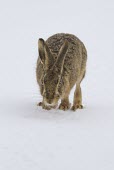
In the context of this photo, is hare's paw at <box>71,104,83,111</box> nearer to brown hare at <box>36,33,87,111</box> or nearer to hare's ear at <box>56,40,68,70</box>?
brown hare at <box>36,33,87,111</box>

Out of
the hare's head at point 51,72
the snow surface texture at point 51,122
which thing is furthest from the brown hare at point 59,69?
the snow surface texture at point 51,122

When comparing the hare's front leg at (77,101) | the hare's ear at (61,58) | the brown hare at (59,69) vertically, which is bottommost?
the hare's front leg at (77,101)

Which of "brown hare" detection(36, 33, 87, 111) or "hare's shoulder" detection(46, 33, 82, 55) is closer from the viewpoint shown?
"brown hare" detection(36, 33, 87, 111)

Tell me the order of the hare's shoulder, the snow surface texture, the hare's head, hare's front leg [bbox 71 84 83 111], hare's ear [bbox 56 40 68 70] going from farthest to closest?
hare's front leg [bbox 71 84 83 111], the hare's shoulder, hare's ear [bbox 56 40 68 70], the hare's head, the snow surface texture

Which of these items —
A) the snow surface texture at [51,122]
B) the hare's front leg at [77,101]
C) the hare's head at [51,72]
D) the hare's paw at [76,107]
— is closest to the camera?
the snow surface texture at [51,122]

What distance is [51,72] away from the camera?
9094 millimetres

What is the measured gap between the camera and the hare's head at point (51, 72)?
8.91 meters

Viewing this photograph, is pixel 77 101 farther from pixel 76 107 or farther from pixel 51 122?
pixel 51 122

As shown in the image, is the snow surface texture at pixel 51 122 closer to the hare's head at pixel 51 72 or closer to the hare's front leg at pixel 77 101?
the hare's front leg at pixel 77 101

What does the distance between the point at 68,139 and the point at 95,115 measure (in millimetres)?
2122

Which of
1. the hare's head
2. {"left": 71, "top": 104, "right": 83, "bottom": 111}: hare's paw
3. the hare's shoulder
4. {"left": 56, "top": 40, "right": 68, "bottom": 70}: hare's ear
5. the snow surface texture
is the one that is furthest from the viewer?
{"left": 71, "top": 104, "right": 83, "bottom": 111}: hare's paw

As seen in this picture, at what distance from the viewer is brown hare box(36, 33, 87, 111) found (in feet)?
29.5

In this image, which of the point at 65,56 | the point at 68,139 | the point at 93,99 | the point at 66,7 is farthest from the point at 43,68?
the point at 66,7

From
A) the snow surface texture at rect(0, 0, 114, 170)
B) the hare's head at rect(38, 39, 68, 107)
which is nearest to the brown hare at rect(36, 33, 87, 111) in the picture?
the hare's head at rect(38, 39, 68, 107)
